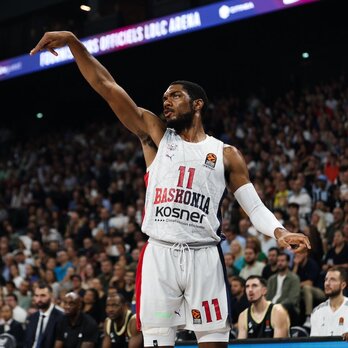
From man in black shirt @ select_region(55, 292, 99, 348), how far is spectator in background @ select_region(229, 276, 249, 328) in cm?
164

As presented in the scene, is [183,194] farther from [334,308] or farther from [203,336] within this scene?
[334,308]

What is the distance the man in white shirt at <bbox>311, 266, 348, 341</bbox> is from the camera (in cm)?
797

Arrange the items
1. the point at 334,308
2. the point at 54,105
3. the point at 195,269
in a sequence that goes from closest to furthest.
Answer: the point at 195,269 < the point at 334,308 < the point at 54,105

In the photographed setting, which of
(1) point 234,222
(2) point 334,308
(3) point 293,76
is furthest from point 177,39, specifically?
(2) point 334,308

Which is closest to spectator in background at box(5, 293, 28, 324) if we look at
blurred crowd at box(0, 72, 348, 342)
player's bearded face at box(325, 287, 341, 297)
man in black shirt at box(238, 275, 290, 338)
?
blurred crowd at box(0, 72, 348, 342)

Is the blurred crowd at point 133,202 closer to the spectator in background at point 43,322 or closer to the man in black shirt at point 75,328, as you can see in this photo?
the spectator in background at point 43,322

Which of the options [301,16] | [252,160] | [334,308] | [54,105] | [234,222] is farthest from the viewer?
[54,105]

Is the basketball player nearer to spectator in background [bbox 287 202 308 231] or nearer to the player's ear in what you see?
the player's ear

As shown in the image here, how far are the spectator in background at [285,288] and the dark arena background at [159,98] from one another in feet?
Result: 6.85

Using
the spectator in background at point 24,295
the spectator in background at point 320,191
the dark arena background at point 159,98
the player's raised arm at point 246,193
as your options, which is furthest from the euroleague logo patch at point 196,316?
the spectator in background at point 24,295

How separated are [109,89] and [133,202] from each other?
10.9m

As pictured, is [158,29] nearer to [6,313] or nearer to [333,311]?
[6,313]

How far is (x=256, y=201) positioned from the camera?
4785 millimetres

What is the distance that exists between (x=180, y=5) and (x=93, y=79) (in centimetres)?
1082
